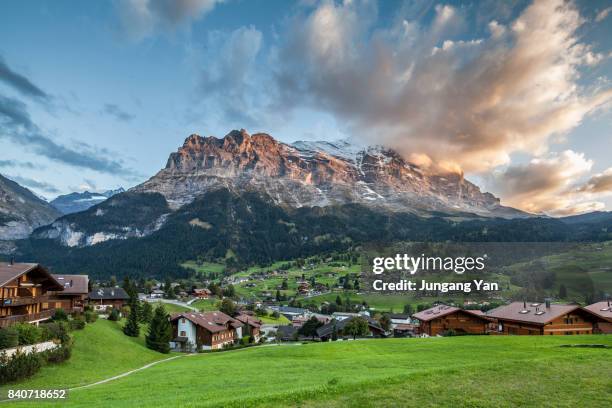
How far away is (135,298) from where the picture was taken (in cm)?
7969

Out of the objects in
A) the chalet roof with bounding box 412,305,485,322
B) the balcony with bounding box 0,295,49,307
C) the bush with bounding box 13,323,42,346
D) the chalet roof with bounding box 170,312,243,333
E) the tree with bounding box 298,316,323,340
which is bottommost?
the tree with bounding box 298,316,323,340

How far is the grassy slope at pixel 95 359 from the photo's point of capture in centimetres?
3509

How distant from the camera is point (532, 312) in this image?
71062mm

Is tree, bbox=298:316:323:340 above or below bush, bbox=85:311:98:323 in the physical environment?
below

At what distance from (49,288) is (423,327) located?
68996 millimetres

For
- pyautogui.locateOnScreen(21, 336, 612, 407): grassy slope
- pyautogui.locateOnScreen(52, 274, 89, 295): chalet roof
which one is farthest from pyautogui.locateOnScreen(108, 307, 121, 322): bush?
pyautogui.locateOnScreen(21, 336, 612, 407): grassy slope

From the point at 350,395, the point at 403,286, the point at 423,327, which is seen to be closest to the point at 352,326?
the point at 423,327

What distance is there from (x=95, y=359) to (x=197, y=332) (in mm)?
37693

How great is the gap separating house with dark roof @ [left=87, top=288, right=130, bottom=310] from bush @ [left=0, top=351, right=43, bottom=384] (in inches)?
2518

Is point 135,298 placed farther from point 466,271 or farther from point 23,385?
point 466,271

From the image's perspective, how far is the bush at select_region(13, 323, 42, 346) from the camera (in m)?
39.0

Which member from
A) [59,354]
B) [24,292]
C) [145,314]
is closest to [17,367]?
[59,354]

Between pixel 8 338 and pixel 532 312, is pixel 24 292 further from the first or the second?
pixel 532 312

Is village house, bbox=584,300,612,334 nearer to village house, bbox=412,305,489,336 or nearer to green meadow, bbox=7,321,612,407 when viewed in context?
village house, bbox=412,305,489,336
